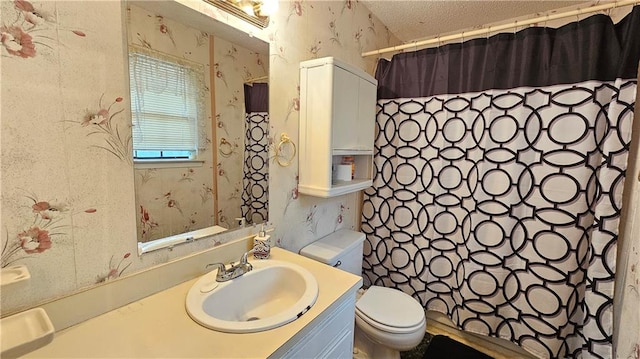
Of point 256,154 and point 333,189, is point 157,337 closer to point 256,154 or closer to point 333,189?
point 256,154

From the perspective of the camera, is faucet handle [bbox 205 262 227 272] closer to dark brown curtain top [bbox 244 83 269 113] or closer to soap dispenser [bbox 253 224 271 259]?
soap dispenser [bbox 253 224 271 259]

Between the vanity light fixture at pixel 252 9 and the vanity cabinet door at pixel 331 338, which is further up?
the vanity light fixture at pixel 252 9

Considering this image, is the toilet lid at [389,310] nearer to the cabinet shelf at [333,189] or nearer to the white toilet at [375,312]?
the white toilet at [375,312]

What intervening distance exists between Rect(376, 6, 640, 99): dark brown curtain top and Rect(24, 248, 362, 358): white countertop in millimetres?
1523

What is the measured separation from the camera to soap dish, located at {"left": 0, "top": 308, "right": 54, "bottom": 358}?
1.69 ft

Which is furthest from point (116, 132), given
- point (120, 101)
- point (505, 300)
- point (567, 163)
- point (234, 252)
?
point (505, 300)

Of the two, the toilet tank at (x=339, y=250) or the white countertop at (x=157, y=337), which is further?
the toilet tank at (x=339, y=250)

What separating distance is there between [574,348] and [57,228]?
2.30m

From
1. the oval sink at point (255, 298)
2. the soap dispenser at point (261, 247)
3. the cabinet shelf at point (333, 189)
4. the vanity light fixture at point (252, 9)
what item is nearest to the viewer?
the oval sink at point (255, 298)

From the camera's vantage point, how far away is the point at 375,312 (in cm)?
143

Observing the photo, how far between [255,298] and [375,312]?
71 cm

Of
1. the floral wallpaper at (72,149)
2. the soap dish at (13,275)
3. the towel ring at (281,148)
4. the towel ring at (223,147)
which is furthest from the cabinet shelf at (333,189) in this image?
the soap dish at (13,275)

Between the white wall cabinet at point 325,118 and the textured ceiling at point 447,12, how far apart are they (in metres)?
0.64

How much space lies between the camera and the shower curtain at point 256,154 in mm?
1204
